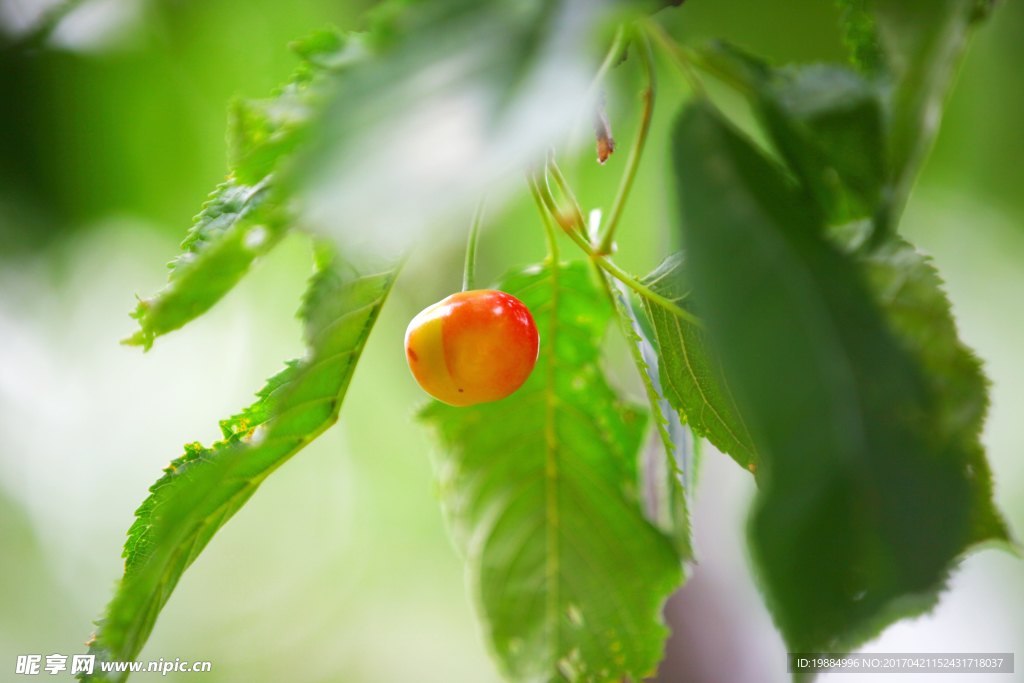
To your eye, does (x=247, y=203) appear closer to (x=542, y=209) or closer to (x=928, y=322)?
(x=542, y=209)

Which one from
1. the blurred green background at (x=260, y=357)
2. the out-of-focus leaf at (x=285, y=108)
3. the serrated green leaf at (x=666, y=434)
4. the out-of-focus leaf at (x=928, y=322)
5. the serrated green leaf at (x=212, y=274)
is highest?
the out-of-focus leaf at (x=285, y=108)

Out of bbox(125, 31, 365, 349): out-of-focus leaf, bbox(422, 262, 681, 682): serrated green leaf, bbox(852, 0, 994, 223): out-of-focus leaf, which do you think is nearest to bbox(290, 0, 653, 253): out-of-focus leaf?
bbox(125, 31, 365, 349): out-of-focus leaf

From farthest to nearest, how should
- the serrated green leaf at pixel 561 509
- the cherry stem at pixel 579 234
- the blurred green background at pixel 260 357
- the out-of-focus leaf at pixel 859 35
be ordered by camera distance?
the blurred green background at pixel 260 357, the serrated green leaf at pixel 561 509, the cherry stem at pixel 579 234, the out-of-focus leaf at pixel 859 35

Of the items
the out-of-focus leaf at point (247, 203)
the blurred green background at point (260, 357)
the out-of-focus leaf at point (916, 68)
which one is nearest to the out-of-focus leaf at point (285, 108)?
the out-of-focus leaf at point (247, 203)

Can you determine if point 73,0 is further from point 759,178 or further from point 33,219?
point 33,219

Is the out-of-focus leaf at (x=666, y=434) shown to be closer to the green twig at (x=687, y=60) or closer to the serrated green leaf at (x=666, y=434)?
the serrated green leaf at (x=666, y=434)

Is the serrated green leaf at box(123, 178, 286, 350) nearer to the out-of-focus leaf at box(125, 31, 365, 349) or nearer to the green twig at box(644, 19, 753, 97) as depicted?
the out-of-focus leaf at box(125, 31, 365, 349)
